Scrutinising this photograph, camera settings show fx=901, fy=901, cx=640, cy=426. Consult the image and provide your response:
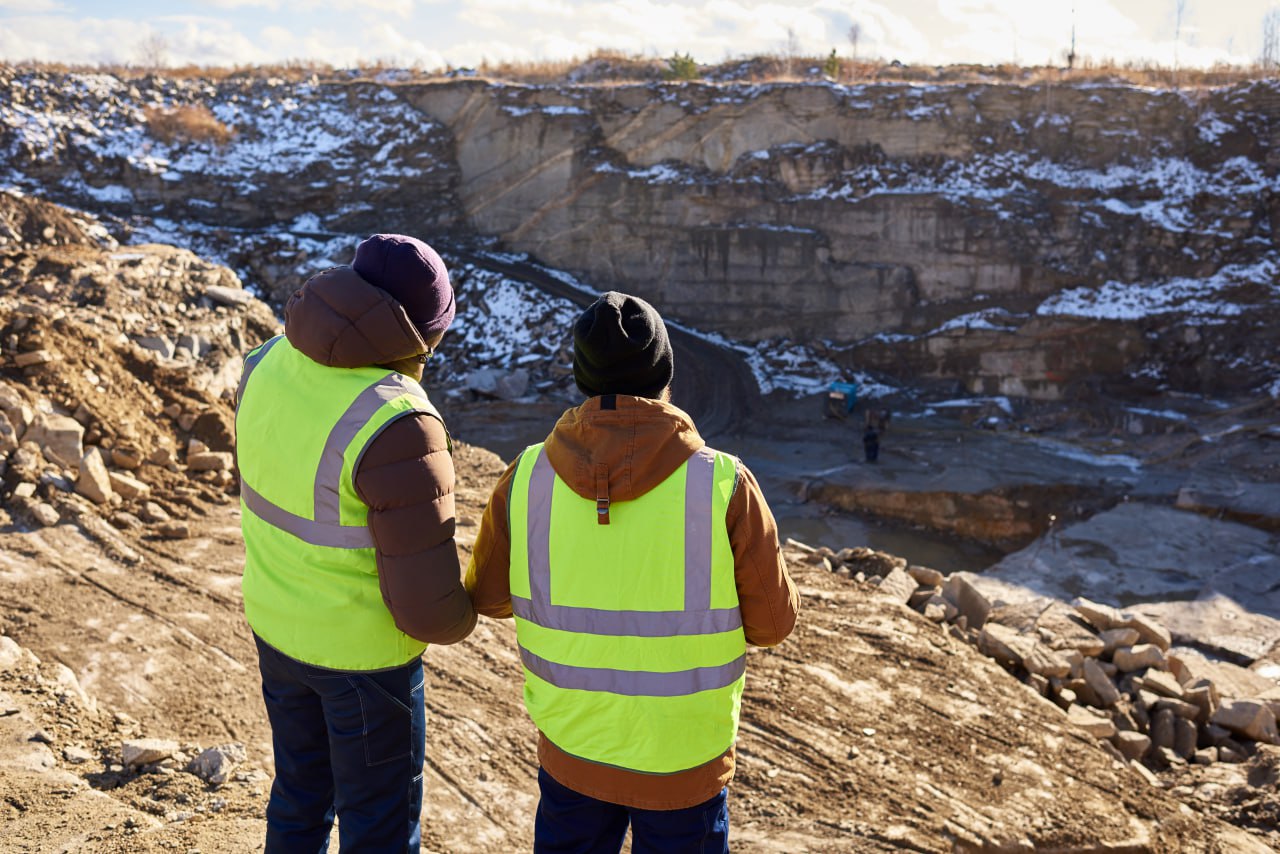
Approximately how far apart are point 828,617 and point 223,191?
71.4 ft

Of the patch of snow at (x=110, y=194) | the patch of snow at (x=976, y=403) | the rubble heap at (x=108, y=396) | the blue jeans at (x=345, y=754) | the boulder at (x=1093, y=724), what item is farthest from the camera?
the patch of snow at (x=110, y=194)

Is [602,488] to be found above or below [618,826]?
above

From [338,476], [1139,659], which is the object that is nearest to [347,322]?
[338,476]

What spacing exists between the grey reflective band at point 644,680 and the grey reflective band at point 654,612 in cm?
9

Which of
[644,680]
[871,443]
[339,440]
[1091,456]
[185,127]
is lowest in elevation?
[1091,456]

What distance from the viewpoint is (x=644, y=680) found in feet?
6.86

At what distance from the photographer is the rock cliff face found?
19062mm

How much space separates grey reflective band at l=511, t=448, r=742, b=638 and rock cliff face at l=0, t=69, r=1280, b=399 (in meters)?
18.4

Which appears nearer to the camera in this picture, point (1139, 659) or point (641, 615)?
point (641, 615)

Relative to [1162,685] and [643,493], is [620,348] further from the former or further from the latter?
[1162,685]

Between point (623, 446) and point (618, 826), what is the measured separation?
37.9 inches

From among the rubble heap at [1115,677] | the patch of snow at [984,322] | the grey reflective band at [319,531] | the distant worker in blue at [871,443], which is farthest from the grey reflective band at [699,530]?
the patch of snow at [984,322]

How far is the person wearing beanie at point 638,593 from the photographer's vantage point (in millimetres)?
2049

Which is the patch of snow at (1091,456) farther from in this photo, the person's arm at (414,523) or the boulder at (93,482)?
the person's arm at (414,523)
